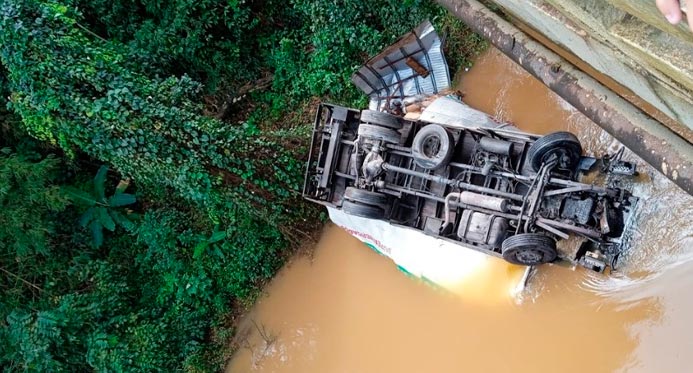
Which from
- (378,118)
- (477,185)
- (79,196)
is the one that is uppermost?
(378,118)

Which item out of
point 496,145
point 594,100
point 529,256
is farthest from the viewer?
point 496,145

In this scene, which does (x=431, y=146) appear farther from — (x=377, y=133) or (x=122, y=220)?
(x=122, y=220)

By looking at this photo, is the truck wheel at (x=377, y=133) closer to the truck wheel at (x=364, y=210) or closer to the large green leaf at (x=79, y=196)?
the truck wheel at (x=364, y=210)

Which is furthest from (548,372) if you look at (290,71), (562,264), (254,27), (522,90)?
(254,27)

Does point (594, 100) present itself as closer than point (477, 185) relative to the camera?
Yes

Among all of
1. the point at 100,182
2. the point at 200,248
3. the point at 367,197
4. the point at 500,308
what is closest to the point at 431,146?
the point at 367,197

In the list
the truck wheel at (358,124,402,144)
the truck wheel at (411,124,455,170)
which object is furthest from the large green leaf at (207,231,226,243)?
the truck wheel at (411,124,455,170)
